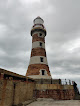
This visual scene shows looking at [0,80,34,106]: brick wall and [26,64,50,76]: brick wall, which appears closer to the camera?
[0,80,34,106]: brick wall

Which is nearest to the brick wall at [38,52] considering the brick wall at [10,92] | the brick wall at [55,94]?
the brick wall at [55,94]

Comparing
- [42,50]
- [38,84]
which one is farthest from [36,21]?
[38,84]

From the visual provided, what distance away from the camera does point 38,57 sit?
63.8ft

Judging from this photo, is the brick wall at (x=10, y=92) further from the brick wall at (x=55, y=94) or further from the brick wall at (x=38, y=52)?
the brick wall at (x=38, y=52)

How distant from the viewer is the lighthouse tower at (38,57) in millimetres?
18188

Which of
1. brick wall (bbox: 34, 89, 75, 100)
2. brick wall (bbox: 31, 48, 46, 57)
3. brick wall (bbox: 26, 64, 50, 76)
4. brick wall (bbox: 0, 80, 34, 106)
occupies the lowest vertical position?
brick wall (bbox: 34, 89, 75, 100)

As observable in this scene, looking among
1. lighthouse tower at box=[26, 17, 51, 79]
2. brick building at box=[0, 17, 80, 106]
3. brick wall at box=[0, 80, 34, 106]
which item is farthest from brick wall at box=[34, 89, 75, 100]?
brick wall at box=[0, 80, 34, 106]

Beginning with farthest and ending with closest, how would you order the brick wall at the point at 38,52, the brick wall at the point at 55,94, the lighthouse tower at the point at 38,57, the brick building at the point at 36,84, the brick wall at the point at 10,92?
the brick wall at the point at 38,52
the lighthouse tower at the point at 38,57
the brick wall at the point at 55,94
the brick building at the point at 36,84
the brick wall at the point at 10,92

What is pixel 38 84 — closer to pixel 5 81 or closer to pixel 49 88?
pixel 49 88

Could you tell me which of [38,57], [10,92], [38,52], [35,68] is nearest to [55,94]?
[35,68]

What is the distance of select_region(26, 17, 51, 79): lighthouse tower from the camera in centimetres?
1819

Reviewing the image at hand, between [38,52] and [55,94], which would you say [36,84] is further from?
[38,52]

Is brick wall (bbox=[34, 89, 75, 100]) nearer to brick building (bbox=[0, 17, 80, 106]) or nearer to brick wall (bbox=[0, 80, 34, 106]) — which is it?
brick building (bbox=[0, 17, 80, 106])

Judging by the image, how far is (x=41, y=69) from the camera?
18.4 metres
